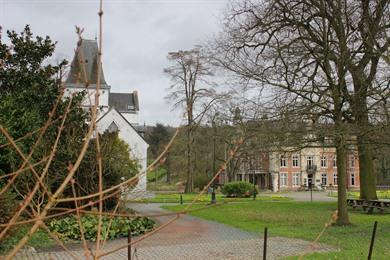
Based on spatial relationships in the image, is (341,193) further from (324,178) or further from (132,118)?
(132,118)

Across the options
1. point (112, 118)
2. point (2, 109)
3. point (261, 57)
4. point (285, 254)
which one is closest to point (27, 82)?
point (2, 109)

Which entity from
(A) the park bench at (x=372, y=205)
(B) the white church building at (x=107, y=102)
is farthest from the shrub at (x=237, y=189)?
(A) the park bench at (x=372, y=205)

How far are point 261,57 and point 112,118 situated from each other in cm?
3285

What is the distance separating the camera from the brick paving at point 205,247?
12.5 meters

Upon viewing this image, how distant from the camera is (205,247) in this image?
1400 centimetres

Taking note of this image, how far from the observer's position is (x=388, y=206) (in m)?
24.4

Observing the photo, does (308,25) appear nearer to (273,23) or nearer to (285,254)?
(273,23)

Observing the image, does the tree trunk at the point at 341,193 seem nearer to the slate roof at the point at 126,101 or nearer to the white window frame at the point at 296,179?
the white window frame at the point at 296,179

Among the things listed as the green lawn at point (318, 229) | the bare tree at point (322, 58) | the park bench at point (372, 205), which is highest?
the bare tree at point (322, 58)

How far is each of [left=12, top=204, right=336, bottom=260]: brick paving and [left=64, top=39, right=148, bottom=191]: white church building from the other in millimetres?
2091

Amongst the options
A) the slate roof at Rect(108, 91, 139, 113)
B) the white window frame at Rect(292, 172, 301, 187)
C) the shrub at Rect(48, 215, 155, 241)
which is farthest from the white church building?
the white window frame at Rect(292, 172, 301, 187)

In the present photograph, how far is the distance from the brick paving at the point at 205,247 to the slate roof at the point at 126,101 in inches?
2485

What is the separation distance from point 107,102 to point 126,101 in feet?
76.0

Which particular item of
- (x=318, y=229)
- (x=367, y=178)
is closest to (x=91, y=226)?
(x=318, y=229)
